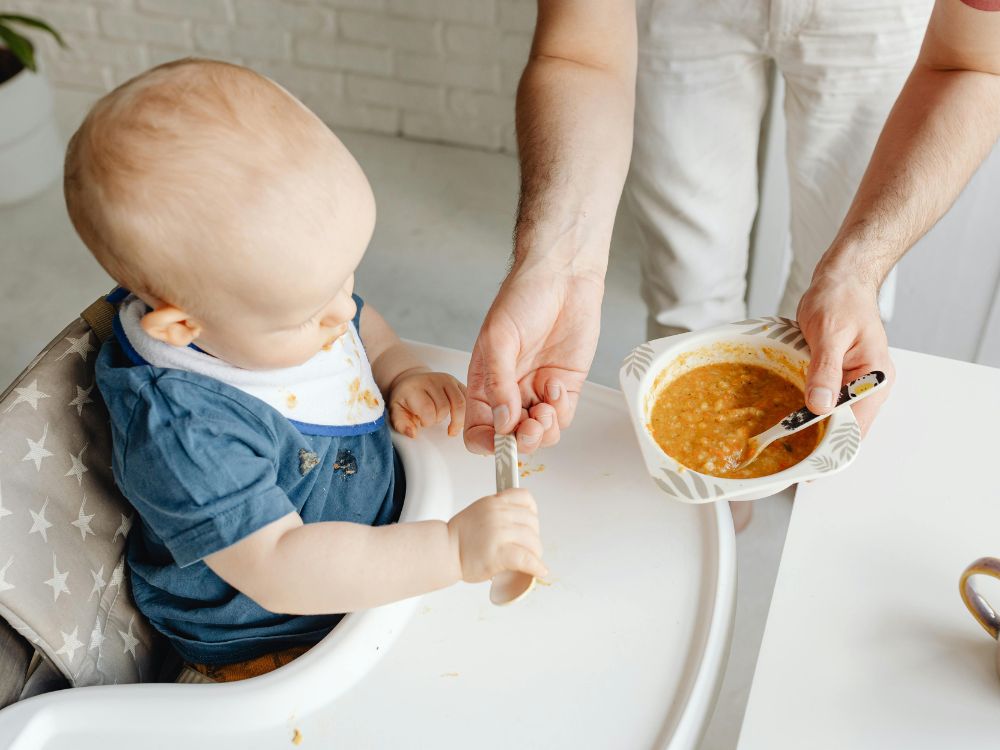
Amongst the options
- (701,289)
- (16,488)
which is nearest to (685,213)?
(701,289)

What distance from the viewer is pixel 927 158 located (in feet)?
3.59

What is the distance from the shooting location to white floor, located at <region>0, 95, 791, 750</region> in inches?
85.2

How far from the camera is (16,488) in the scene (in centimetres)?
78

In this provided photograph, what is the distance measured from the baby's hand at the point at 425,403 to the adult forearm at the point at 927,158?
445 millimetres

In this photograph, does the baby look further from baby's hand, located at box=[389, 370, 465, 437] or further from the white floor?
the white floor

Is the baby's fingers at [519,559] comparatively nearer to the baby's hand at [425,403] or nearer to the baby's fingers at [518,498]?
the baby's fingers at [518,498]

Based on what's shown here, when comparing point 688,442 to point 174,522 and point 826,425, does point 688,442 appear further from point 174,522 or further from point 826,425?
point 174,522

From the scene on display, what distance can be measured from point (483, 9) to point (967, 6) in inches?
57.9

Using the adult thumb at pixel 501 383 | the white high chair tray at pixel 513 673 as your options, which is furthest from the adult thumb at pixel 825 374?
the adult thumb at pixel 501 383

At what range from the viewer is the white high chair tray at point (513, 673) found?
0.74 metres

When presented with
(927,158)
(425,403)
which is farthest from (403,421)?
(927,158)

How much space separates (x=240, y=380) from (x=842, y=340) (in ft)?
1.83

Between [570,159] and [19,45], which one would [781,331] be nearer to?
[570,159]

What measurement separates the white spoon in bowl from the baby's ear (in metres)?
0.49
